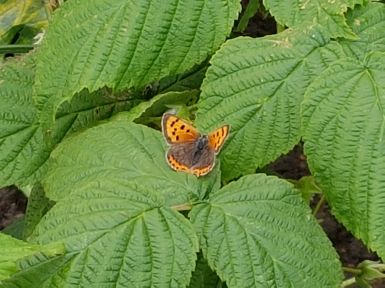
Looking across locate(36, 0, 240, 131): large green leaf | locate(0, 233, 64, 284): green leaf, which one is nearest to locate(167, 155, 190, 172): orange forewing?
locate(36, 0, 240, 131): large green leaf

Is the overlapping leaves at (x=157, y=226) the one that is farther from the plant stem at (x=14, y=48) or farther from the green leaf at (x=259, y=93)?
the plant stem at (x=14, y=48)

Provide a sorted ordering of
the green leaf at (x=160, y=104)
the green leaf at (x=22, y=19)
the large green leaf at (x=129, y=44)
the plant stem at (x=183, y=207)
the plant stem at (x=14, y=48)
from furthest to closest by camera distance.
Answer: the green leaf at (x=22, y=19) → the plant stem at (x=14, y=48) → the green leaf at (x=160, y=104) → the large green leaf at (x=129, y=44) → the plant stem at (x=183, y=207)

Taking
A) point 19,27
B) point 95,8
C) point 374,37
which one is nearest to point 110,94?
point 95,8

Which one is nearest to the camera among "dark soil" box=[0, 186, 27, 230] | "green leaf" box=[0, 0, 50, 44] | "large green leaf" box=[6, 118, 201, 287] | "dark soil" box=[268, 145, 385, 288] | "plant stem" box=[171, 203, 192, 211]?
"large green leaf" box=[6, 118, 201, 287]

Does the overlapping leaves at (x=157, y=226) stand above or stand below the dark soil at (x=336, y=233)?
above

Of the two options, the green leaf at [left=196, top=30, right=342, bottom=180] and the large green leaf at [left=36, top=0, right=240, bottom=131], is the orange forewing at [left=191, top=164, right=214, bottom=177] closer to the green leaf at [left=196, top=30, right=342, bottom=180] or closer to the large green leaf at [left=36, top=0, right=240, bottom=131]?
the green leaf at [left=196, top=30, right=342, bottom=180]

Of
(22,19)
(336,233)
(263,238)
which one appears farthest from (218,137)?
(336,233)

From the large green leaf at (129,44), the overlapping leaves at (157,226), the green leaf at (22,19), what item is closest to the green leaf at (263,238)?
the overlapping leaves at (157,226)
